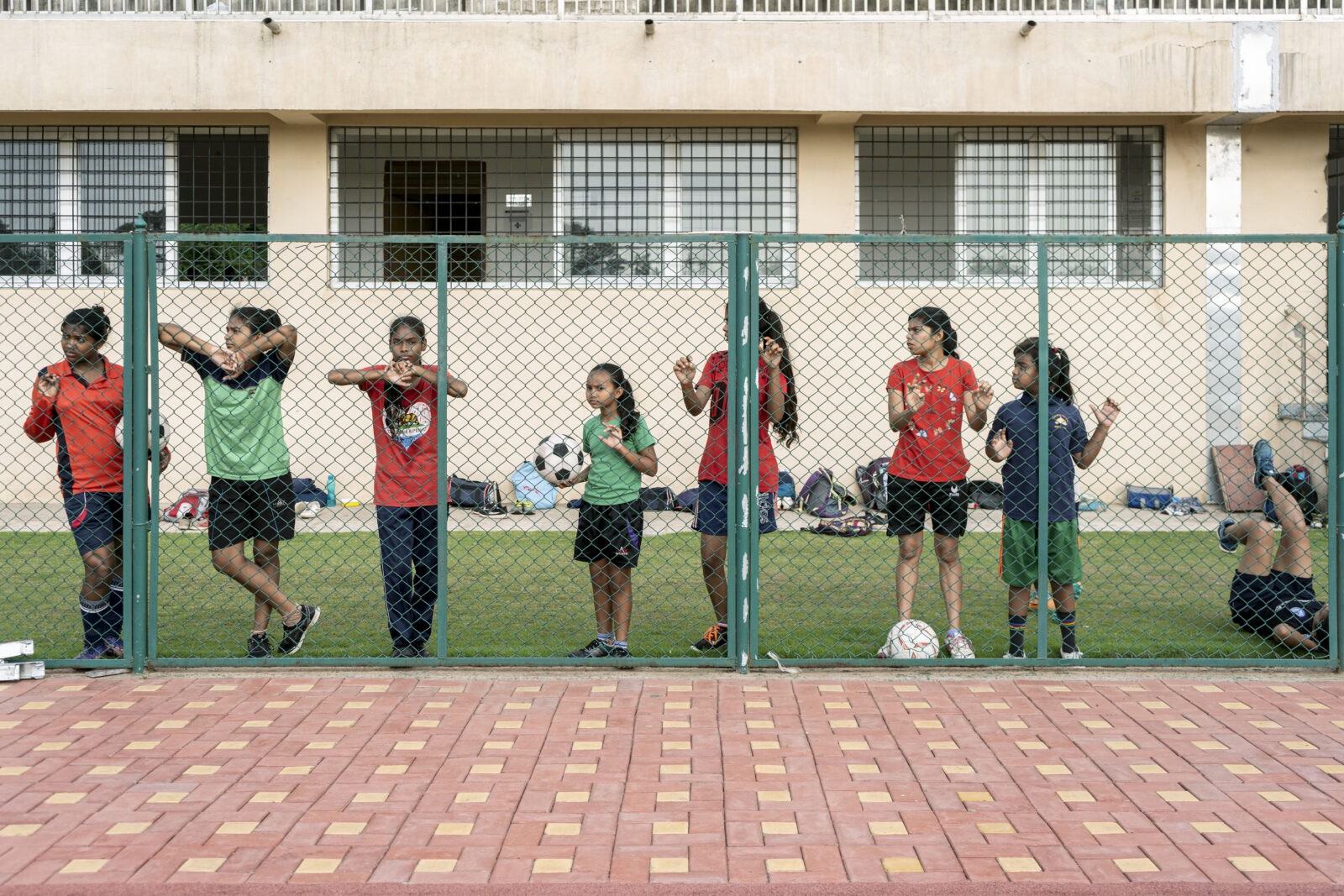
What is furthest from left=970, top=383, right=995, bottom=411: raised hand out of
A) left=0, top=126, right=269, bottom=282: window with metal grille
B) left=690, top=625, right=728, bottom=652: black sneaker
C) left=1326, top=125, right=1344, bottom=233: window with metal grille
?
left=0, top=126, right=269, bottom=282: window with metal grille

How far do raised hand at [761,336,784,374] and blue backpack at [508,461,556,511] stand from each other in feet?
25.3

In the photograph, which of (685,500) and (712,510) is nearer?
(712,510)

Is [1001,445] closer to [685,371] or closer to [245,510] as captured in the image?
[685,371]

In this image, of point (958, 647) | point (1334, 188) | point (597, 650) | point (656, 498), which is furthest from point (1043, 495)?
point (1334, 188)

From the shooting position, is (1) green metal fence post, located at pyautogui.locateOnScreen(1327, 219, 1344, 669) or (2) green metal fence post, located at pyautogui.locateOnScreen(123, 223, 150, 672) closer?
(2) green metal fence post, located at pyautogui.locateOnScreen(123, 223, 150, 672)

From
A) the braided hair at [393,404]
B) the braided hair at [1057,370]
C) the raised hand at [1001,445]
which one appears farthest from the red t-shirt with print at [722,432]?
the braided hair at [393,404]

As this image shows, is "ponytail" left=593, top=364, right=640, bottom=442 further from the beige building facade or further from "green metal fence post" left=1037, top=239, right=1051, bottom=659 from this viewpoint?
the beige building facade

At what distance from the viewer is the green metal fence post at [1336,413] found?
6820 mm

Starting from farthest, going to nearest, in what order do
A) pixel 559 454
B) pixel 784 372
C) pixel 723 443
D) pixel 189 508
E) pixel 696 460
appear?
1. pixel 559 454
2. pixel 696 460
3. pixel 189 508
4. pixel 784 372
5. pixel 723 443

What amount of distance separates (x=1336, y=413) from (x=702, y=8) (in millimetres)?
10320

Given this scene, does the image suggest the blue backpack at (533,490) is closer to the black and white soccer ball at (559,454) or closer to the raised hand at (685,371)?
the black and white soccer ball at (559,454)

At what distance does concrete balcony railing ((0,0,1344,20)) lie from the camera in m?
15.0

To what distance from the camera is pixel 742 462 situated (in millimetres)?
6902

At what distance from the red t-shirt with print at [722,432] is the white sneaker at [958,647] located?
3.99 ft
